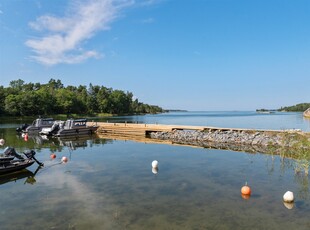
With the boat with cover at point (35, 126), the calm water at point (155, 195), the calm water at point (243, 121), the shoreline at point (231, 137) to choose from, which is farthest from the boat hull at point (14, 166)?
the boat with cover at point (35, 126)

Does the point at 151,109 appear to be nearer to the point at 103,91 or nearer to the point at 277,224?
the point at 103,91

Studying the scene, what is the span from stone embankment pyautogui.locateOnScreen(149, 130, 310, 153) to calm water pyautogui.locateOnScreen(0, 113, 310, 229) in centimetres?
438

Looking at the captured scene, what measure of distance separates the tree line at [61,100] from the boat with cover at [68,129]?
54.8 metres

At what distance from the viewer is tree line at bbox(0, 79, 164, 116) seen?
8488cm

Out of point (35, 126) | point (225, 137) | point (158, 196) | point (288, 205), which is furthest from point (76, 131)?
point (288, 205)

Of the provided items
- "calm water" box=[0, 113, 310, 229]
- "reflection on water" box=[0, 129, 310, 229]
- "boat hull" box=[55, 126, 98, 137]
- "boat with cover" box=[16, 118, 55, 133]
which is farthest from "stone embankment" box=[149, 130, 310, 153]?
"boat with cover" box=[16, 118, 55, 133]

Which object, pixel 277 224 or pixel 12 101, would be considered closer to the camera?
pixel 277 224

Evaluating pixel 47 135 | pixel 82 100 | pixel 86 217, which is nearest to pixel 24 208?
pixel 86 217

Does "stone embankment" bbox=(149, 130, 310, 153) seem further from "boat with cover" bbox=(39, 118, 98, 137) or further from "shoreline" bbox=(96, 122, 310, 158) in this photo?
"boat with cover" bbox=(39, 118, 98, 137)

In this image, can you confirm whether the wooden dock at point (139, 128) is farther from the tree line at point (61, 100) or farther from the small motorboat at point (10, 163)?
the tree line at point (61, 100)

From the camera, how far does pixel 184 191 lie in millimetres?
11336

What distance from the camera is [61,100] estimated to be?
105875 millimetres

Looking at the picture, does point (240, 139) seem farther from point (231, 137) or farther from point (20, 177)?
point (20, 177)

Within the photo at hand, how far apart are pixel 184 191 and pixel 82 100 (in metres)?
110
